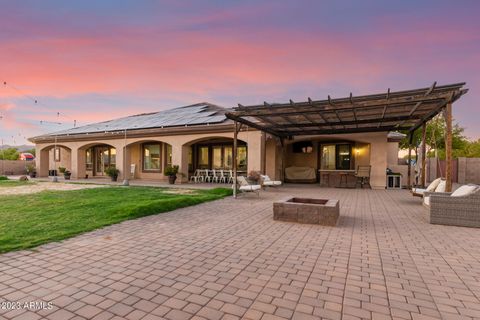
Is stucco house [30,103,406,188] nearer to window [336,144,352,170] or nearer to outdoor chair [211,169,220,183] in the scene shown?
window [336,144,352,170]

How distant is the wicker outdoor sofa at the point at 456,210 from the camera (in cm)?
517

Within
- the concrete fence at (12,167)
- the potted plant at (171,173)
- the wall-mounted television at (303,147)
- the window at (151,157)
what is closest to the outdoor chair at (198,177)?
the potted plant at (171,173)

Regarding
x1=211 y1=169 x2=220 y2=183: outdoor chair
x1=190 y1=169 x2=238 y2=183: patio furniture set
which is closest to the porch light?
x1=190 y1=169 x2=238 y2=183: patio furniture set

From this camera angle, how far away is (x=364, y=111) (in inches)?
342

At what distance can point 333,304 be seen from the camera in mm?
2266

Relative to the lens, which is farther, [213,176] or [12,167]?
[12,167]

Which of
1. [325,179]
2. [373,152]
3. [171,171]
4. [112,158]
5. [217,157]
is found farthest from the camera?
[112,158]

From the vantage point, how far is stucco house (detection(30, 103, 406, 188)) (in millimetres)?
12766

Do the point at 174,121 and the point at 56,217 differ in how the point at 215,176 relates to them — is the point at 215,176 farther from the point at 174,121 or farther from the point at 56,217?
the point at 56,217

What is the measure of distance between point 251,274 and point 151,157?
52.6 feet

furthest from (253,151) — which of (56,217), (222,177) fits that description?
(56,217)

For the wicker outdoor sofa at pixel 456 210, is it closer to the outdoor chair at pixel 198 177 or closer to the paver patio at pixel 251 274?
the paver patio at pixel 251 274

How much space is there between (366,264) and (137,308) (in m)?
2.83

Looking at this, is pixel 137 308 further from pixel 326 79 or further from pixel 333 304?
pixel 326 79
